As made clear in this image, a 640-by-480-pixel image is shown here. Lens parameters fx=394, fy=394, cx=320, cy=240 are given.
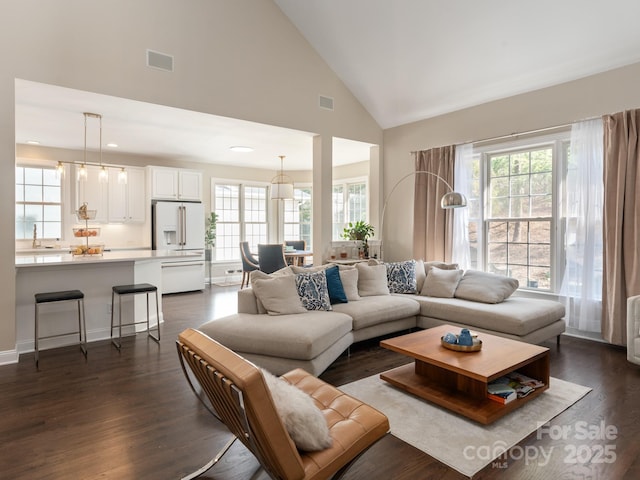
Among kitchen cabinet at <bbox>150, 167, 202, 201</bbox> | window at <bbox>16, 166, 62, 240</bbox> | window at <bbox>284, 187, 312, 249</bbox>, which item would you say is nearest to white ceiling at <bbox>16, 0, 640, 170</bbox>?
window at <bbox>16, 166, 62, 240</bbox>

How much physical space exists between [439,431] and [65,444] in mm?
2304

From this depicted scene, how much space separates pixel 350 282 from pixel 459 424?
219cm

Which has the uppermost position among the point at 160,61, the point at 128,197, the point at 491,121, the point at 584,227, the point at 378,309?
the point at 160,61

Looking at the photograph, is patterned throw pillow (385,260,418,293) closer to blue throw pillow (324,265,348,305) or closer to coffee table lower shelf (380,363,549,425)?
blue throw pillow (324,265,348,305)

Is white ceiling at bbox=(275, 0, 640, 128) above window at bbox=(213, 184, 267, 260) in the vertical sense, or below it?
above

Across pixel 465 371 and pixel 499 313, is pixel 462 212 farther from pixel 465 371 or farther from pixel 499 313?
pixel 465 371

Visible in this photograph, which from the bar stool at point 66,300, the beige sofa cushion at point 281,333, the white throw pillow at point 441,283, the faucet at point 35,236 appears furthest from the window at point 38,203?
the white throw pillow at point 441,283

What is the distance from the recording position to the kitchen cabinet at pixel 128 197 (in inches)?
297

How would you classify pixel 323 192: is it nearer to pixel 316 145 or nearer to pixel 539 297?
pixel 316 145

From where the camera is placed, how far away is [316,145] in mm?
6012

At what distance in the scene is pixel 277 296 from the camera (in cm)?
383

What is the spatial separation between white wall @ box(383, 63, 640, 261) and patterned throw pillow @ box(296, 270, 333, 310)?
8.94 feet

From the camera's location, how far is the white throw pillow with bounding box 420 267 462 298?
4.85 m

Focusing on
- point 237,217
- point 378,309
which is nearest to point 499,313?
point 378,309
